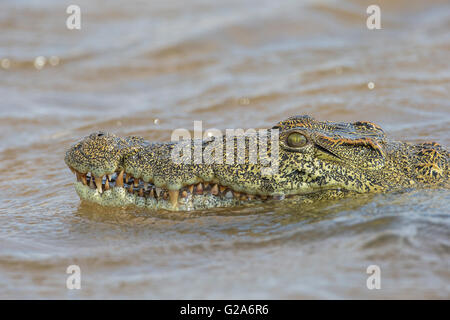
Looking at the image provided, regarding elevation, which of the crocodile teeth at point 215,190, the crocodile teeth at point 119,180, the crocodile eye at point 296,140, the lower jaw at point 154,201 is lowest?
the lower jaw at point 154,201

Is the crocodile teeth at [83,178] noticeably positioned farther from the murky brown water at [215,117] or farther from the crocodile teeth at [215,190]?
the crocodile teeth at [215,190]

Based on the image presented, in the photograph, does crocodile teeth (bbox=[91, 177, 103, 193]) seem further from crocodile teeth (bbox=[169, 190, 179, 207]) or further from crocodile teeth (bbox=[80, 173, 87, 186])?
crocodile teeth (bbox=[169, 190, 179, 207])

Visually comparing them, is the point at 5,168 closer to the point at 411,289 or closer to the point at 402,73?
the point at 411,289

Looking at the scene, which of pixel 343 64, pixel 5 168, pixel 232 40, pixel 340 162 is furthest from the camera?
pixel 232 40

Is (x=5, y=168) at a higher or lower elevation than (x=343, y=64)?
lower

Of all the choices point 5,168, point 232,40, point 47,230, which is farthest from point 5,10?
point 47,230

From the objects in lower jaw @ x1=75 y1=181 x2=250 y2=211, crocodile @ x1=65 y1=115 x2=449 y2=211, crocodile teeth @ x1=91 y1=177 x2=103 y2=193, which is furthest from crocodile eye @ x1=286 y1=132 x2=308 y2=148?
crocodile teeth @ x1=91 y1=177 x2=103 y2=193

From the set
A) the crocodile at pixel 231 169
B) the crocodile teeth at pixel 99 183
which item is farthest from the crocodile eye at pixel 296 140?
the crocodile teeth at pixel 99 183
